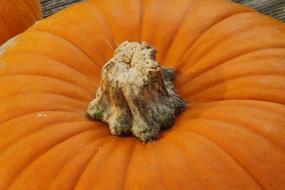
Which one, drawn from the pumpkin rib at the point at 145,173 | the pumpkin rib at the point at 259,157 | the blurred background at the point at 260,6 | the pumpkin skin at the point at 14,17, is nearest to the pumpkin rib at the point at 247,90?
the pumpkin rib at the point at 259,157

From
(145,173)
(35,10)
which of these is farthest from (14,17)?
(145,173)

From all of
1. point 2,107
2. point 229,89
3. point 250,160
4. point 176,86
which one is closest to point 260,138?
point 250,160

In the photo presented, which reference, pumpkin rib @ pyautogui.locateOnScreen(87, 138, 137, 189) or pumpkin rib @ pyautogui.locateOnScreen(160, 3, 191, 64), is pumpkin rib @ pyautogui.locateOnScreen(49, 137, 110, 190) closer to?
pumpkin rib @ pyautogui.locateOnScreen(87, 138, 137, 189)

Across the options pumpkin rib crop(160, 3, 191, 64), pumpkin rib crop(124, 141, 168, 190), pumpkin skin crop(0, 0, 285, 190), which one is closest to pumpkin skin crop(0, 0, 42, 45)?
pumpkin skin crop(0, 0, 285, 190)

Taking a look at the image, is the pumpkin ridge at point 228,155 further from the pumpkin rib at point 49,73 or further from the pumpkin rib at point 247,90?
the pumpkin rib at point 49,73

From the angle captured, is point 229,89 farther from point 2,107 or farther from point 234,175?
point 2,107

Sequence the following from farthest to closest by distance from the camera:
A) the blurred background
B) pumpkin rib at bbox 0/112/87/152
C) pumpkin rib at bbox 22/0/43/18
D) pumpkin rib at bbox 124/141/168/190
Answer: the blurred background
pumpkin rib at bbox 22/0/43/18
pumpkin rib at bbox 0/112/87/152
pumpkin rib at bbox 124/141/168/190

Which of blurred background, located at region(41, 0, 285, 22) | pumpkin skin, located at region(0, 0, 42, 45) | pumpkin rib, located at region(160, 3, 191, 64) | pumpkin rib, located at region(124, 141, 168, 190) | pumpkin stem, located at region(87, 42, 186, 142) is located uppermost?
blurred background, located at region(41, 0, 285, 22)
